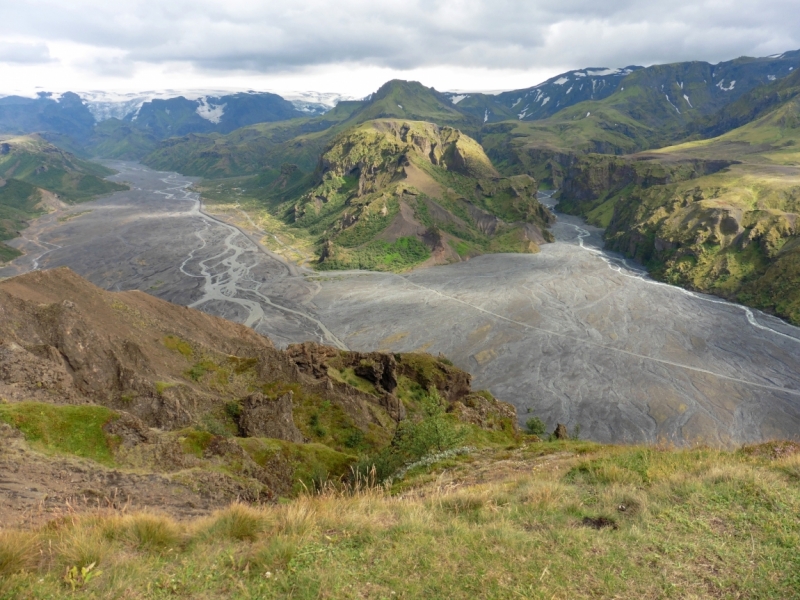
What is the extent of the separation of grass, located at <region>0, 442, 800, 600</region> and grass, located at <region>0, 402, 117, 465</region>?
530 inches

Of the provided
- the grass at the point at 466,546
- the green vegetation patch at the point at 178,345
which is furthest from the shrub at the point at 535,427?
the grass at the point at 466,546

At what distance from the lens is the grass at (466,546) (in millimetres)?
7676

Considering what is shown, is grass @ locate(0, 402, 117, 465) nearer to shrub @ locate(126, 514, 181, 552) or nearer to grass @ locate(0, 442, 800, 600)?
grass @ locate(0, 442, 800, 600)

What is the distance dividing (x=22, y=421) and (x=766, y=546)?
27.3 m

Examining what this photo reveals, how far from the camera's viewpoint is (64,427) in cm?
2094

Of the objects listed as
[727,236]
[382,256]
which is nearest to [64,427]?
[382,256]

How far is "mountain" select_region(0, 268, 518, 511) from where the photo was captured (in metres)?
20.9

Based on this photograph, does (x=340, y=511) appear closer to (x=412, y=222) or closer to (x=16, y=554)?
(x=16, y=554)

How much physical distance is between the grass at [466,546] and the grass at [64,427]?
1346cm

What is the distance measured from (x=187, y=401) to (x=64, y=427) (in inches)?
452

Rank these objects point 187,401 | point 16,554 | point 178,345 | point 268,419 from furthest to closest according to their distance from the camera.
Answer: point 178,345
point 268,419
point 187,401
point 16,554

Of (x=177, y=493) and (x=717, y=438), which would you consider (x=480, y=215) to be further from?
(x=177, y=493)

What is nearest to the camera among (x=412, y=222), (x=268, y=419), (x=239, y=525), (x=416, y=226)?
(x=239, y=525)

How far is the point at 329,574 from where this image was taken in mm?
7926
